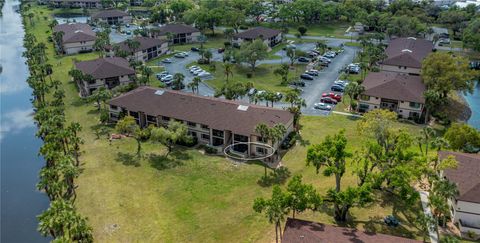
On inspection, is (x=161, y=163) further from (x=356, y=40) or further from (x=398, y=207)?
(x=356, y=40)

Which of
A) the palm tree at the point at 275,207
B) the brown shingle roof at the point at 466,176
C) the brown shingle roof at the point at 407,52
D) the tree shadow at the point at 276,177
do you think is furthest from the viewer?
the brown shingle roof at the point at 407,52

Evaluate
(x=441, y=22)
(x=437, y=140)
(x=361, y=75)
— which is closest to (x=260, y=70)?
(x=361, y=75)

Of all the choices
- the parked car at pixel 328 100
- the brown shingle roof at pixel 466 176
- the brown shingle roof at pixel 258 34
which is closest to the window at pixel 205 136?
the parked car at pixel 328 100

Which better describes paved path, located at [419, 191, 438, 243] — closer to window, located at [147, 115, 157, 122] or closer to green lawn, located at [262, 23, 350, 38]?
window, located at [147, 115, 157, 122]

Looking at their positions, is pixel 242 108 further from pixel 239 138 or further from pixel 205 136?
pixel 205 136

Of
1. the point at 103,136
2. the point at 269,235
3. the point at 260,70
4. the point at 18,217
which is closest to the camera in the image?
the point at 269,235

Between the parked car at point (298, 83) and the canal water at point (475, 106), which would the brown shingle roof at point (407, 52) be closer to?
the canal water at point (475, 106)
